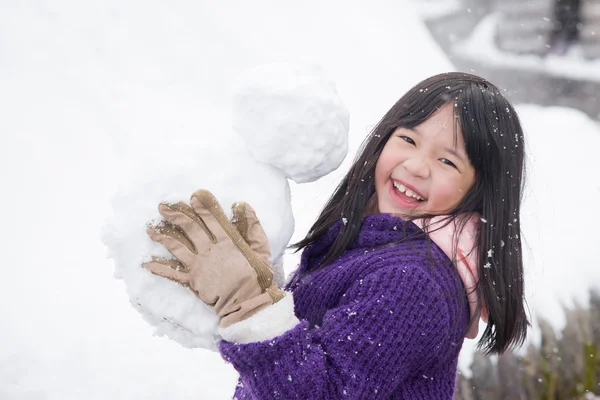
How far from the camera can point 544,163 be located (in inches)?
125

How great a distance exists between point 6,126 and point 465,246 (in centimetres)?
242

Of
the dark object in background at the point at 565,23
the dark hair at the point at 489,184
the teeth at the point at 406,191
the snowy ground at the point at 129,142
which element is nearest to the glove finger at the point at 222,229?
the dark hair at the point at 489,184

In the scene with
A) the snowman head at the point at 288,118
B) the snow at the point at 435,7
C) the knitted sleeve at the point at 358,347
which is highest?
the snow at the point at 435,7

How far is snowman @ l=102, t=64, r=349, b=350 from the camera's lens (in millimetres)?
1071

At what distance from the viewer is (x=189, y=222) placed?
3.45ft

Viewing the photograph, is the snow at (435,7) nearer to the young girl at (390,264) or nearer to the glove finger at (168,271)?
the young girl at (390,264)

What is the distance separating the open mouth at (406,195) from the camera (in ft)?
4.03

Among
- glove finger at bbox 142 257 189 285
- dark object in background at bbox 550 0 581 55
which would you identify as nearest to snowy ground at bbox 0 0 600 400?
glove finger at bbox 142 257 189 285

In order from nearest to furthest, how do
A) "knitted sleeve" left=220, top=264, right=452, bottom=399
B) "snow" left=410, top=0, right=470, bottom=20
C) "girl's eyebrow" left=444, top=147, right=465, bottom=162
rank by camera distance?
"knitted sleeve" left=220, top=264, right=452, bottom=399 → "girl's eyebrow" left=444, top=147, right=465, bottom=162 → "snow" left=410, top=0, right=470, bottom=20

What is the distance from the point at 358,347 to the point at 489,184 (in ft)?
1.60

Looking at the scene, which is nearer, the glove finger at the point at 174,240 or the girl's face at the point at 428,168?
the glove finger at the point at 174,240

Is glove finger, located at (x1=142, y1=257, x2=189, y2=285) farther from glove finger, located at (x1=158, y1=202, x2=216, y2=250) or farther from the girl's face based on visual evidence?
the girl's face

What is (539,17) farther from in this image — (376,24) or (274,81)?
(274,81)

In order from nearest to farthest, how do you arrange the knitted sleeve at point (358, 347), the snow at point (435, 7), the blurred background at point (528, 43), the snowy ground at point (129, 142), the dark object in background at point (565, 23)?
the knitted sleeve at point (358, 347), the snowy ground at point (129, 142), the blurred background at point (528, 43), the dark object in background at point (565, 23), the snow at point (435, 7)
